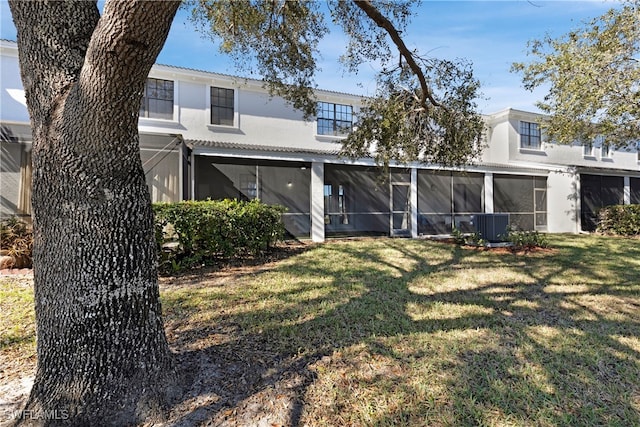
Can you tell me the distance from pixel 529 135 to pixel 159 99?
60.3 feet

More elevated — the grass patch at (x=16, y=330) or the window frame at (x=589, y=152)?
the window frame at (x=589, y=152)

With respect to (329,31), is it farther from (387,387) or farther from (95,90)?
(387,387)

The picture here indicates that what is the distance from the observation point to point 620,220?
611 inches

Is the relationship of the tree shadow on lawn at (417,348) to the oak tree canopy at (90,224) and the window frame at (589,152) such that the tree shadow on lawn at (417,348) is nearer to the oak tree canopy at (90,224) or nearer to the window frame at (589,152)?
the oak tree canopy at (90,224)

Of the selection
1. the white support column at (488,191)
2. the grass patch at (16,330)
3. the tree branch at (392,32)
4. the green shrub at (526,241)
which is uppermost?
the tree branch at (392,32)

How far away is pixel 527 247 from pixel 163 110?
13.8 metres

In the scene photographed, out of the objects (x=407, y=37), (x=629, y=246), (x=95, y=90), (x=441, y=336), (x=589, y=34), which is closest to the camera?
(x=95, y=90)

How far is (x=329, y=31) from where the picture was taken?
6.64 meters

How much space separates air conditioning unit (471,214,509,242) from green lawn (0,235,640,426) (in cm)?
348

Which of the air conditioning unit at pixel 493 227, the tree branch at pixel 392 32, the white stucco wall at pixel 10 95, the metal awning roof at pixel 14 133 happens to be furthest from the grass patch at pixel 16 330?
the air conditioning unit at pixel 493 227

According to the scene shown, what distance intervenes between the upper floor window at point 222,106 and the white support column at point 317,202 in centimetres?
439

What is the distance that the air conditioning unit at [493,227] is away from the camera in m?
11.2

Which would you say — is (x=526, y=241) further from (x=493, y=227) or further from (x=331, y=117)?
(x=331, y=117)

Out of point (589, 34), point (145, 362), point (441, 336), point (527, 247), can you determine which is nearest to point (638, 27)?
point (589, 34)
